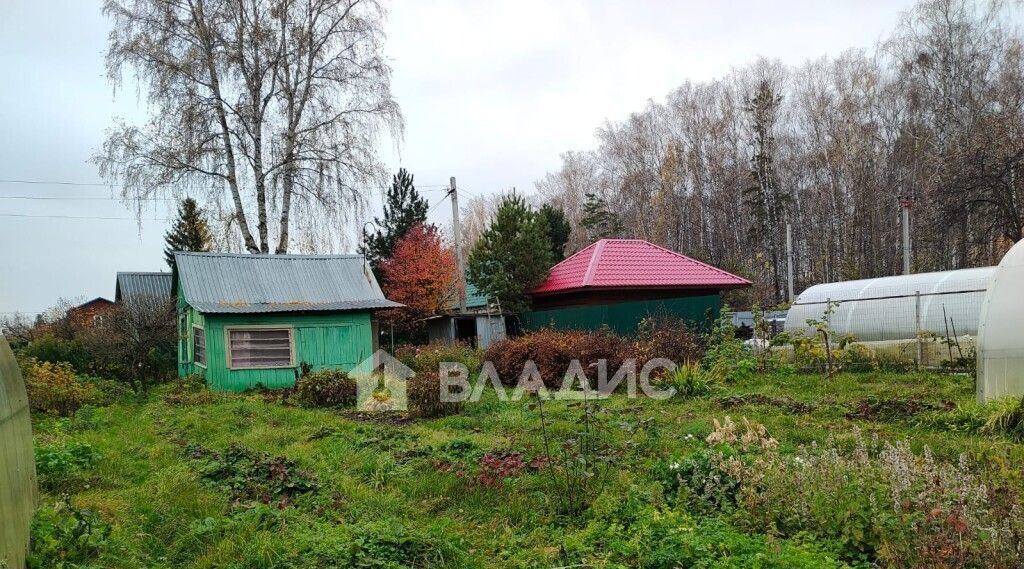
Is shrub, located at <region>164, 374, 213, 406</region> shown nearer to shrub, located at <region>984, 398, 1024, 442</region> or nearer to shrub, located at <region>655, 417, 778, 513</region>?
shrub, located at <region>655, 417, 778, 513</region>

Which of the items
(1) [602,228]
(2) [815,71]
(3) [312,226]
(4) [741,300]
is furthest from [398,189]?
(2) [815,71]

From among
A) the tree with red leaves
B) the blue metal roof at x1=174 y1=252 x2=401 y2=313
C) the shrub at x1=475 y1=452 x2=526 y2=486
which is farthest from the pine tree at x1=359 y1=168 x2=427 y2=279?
the shrub at x1=475 y1=452 x2=526 y2=486

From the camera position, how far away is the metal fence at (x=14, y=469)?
10.7 ft

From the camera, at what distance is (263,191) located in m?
20.9

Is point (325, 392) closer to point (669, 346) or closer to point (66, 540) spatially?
point (669, 346)

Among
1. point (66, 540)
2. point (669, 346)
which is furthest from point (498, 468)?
point (669, 346)

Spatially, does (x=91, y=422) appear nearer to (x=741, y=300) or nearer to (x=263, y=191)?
(x=263, y=191)

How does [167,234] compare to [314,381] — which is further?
[167,234]

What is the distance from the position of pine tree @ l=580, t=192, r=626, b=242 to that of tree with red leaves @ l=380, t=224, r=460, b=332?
38.5ft

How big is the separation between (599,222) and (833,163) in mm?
11969

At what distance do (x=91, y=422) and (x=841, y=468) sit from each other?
10.8 m

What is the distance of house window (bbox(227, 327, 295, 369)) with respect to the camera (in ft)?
49.4

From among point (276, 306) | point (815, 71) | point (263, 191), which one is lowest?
point (276, 306)

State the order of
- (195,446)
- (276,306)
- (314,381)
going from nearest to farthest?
(195,446) < (314,381) < (276,306)
